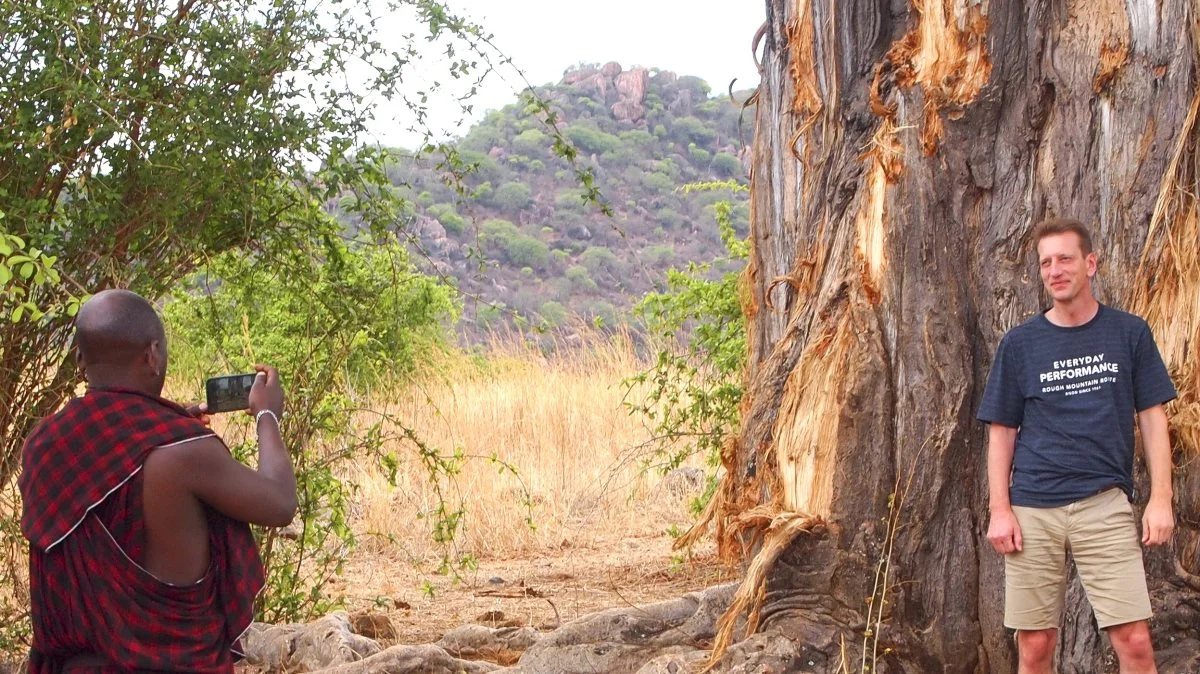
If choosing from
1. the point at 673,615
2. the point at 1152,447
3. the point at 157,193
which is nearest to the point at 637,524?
the point at 673,615

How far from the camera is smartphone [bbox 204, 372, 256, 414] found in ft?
10.3

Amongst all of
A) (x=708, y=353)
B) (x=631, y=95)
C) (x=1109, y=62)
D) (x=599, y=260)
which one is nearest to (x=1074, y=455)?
(x=1109, y=62)

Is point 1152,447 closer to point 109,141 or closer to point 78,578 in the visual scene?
point 78,578

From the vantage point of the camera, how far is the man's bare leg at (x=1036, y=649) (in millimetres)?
4004

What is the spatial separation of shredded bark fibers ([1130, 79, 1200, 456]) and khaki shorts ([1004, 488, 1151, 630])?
54 cm

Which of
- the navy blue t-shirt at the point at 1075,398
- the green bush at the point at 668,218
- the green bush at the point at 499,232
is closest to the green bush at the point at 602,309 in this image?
the green bush at the point at 499,232

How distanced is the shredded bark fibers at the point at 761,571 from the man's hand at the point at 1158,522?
1.04 m

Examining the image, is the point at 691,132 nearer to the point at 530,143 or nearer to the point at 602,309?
the point at 530,143

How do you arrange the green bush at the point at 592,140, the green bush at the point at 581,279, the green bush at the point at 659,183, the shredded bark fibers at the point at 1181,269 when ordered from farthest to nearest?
1. the green bush at the point at 592,140
2. the green bush at the point at 659,183
3. the green bush at the point at 581,279
4. the shredded bark fibers at the point at 1181,269

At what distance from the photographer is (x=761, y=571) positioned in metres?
4.43

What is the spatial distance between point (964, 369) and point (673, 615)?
1710 mm

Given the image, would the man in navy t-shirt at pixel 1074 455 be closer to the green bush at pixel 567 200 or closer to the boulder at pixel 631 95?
the green bush at pixel 567 200

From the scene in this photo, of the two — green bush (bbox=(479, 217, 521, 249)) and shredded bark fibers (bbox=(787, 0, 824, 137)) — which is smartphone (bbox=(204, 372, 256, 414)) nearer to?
shredded bark fibers (bbox=(787, 0, 824, 137))

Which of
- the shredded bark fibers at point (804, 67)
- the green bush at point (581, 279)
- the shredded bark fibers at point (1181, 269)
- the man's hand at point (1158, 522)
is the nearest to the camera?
the man's hand at point (1158, 522)
